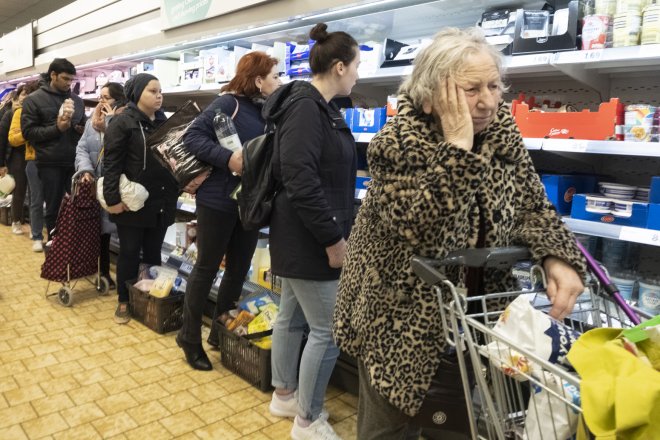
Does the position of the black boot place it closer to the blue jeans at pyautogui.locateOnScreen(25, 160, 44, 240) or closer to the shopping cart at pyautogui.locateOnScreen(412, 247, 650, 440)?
the shopping cart at pyautogui.locateOnScreen(412, 247, 650, 440)

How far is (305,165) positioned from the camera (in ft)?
6.18

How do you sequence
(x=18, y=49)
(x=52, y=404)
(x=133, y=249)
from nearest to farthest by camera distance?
(x=52, y=404), (x=133, y=249), (x=18, y=49)

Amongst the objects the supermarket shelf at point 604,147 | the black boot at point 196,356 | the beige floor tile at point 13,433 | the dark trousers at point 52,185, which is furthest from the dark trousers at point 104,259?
the supermarket shelf at point 604,147

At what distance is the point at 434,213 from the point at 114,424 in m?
1.89

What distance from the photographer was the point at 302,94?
193cm

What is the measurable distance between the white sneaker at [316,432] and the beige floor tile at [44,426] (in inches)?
39.5

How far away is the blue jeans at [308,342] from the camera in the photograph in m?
2.07

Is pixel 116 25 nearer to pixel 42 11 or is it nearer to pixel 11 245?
pixel 11 245

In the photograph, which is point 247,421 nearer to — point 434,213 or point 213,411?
point 213,411

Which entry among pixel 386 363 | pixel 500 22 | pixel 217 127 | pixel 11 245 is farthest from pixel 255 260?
pixel 11 245

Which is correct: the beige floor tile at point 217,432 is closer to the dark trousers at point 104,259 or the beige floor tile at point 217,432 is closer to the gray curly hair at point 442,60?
the gray curly hair at point 442,60

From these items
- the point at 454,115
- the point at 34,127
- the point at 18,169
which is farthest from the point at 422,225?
the point at 18,169

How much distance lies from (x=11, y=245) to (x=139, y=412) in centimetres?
410

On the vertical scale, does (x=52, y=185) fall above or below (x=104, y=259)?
above
